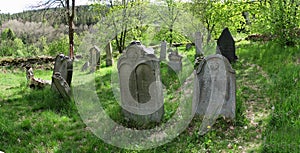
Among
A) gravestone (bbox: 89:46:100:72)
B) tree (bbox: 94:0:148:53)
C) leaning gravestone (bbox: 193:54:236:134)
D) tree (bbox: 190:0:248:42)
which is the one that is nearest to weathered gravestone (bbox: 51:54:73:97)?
leaning gravestone (bbox: 193:54:236:134)

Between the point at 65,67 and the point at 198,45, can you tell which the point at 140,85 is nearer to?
the point at 65,67

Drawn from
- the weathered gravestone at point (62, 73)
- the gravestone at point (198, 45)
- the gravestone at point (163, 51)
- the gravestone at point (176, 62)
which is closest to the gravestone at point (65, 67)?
the weathered gravestone at point (62, 73)

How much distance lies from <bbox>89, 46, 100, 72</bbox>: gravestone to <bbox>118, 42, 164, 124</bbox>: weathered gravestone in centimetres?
736

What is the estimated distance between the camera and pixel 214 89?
5473 millimetres

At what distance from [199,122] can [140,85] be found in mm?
1476

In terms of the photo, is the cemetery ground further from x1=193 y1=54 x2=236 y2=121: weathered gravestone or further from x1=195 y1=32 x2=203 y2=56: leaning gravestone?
x1=195 y1=32 x2=203 y2=56: leaning gravestone

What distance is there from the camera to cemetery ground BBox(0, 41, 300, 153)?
4447mm

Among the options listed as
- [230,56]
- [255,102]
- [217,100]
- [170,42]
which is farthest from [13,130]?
[170,42]

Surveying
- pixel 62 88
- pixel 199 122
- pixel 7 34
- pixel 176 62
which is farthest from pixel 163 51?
pixel 7 34

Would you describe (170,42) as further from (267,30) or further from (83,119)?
(83,119)

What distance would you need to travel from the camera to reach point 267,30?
10.2m

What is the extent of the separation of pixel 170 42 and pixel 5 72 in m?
10.7

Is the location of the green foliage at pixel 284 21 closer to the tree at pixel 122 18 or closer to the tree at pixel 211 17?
the tree at pixel 211 17

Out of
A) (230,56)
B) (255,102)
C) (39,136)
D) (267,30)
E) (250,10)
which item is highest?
(250,10)
